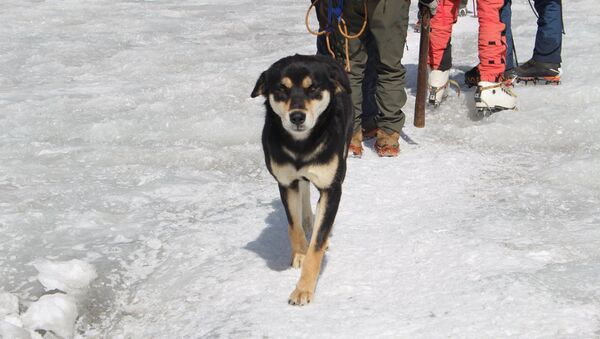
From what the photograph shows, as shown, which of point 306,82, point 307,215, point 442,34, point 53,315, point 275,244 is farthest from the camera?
point 442,34

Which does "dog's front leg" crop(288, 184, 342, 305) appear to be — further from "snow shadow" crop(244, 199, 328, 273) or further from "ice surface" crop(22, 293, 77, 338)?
"ice surface" crop(22, 293, 77, 338)

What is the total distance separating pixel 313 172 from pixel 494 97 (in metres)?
3.17

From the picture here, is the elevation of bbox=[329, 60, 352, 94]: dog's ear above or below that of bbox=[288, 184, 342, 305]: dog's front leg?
above

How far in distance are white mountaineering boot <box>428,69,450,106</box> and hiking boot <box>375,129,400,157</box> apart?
1108 mm

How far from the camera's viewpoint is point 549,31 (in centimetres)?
672

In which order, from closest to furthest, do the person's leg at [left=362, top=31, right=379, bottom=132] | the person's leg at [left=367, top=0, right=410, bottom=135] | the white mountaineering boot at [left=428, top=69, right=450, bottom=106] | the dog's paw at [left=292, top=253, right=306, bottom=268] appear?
the dog's paw at [left=292, top=253, right=306, bottom=268]
the person's leg at [left=367, top=0, right=410, bottom=135]
the person's leg at [left=362, top=31, right=379, bottom=132]
the white mountaineering boot at [left=428, top=69, right=450, bottom=106]

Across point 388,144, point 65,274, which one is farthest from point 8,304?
point 388,144

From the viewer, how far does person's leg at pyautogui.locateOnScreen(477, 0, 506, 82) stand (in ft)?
20.0

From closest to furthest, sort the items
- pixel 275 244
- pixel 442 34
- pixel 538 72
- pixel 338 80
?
1. pixel 338 80
2. pixel 275 244
3. pixel 442 34
4. pixel 538 72

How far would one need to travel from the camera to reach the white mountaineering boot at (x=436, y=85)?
643cm

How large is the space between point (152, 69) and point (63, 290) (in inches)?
188

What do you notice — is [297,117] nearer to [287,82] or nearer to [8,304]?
[287,82]

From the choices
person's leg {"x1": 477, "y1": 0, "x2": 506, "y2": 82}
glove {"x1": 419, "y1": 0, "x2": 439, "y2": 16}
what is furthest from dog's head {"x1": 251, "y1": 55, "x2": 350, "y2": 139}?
person's leg {"x1": 477, "y1": 0, "x2": 506, "y2": 82}

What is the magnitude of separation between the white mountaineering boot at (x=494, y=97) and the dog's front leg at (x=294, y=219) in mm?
3019
